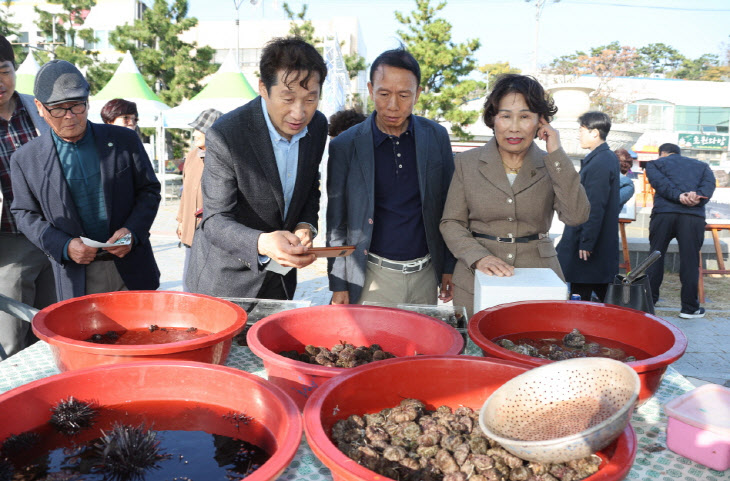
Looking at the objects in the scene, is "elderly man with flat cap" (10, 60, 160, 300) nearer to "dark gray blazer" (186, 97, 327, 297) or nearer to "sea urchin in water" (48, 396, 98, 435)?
"dark gray blazer" (186, 97, 327, 297)

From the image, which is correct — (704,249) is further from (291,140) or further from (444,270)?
(291,140)

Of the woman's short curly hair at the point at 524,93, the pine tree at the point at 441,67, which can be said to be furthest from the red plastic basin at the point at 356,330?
the pine tree at the point at 441,67

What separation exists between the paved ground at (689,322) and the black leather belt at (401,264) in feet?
3.51

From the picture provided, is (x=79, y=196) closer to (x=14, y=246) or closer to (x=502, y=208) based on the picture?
(x=14, y=246)

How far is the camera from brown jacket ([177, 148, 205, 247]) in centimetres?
417

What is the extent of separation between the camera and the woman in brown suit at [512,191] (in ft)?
6.72

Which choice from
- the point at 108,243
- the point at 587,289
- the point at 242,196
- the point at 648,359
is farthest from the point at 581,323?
the point at 587,289

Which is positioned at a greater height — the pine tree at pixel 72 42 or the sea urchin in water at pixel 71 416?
the pine tree at pixel 72 42

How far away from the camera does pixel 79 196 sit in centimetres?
220

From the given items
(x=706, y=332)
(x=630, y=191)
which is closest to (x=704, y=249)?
(x=630, y=191)

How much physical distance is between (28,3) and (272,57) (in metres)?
39.4

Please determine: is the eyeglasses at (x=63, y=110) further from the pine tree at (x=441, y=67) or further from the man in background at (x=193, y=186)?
the pine tree at (x=441, y=67)

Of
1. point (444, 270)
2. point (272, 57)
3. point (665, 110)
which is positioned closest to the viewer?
point (272, 57)

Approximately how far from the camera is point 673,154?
221 inches
